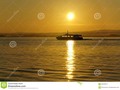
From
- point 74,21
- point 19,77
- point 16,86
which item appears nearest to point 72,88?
point 16,86

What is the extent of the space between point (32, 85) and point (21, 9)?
0.73 m

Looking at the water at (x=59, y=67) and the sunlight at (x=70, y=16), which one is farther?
the water at (x=59, y=67)

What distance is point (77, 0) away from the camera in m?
2.82

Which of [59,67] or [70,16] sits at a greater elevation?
[59,67]

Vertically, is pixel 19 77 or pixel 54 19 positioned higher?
pixel 19 77

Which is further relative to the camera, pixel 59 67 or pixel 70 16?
pixel 59 67

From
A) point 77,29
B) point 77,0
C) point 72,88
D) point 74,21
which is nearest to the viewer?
point 72,88

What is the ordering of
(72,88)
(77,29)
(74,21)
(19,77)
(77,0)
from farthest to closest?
(19,77) → (77,29) → (74,21) → (77,0) → (72,88)

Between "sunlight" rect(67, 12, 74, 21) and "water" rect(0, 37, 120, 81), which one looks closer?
"sunlight" rect(67, 12, 74, 21)

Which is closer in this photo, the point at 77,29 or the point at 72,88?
the point at 72,88

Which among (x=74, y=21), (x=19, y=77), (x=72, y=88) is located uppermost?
(x=19, y=77)

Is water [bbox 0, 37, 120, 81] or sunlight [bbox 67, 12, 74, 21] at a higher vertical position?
water [bbox 0, 37, 120, 81]

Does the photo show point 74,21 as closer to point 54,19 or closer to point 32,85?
point 54,19

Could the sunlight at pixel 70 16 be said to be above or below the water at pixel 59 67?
below
